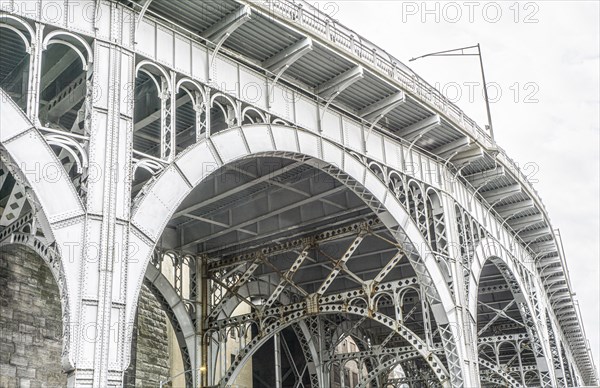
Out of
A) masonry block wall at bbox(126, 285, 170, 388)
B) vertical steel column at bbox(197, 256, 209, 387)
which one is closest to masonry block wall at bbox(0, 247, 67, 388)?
vertical steel column at bbox(197, 256, 209, 387)

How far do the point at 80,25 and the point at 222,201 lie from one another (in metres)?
14.3

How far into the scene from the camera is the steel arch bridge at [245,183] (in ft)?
46.5

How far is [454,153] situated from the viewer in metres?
27.5

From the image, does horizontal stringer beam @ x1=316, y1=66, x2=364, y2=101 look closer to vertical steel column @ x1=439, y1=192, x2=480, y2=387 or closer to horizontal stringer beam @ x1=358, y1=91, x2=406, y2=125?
horizontal stringer beam @ x1=358, y1=91, x2=406, y2=125

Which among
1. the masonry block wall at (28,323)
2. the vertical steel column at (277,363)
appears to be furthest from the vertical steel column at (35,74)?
the vertical steel column at (277,363)

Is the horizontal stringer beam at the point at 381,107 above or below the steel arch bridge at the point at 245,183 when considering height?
above

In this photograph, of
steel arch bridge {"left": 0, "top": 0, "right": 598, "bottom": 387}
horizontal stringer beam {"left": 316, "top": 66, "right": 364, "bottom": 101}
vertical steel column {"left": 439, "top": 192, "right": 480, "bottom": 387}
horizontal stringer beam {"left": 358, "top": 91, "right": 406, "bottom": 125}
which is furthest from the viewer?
vertical steel column {"left": 439, "top": 192, "right": 480, "bottom": 387}

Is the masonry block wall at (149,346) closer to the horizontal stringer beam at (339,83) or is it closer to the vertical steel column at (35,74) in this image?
the horizontal stringer beam at (339,83)

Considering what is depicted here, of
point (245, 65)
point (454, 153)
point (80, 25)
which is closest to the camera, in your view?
point (80, 25)

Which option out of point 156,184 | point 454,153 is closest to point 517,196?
point 454,153

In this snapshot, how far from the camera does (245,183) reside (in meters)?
26.5

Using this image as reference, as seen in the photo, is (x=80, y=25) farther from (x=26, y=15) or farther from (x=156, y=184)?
(x=156, y=184)

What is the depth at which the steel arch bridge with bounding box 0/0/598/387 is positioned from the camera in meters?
14.2

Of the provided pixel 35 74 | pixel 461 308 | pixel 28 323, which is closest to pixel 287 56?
pixel 35 74
